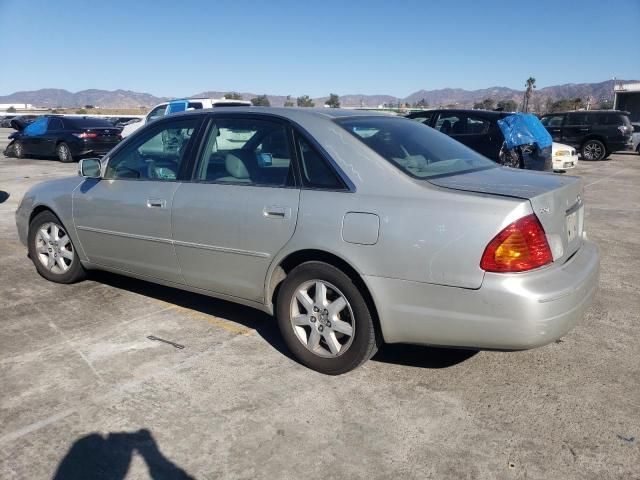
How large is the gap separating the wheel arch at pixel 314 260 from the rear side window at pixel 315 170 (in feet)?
1.32

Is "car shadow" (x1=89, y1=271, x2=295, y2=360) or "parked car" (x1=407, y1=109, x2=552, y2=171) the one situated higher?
"parked car" (x1=407, y1=109, x2=552, y2=171)

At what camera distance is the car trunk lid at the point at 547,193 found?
2996 mm

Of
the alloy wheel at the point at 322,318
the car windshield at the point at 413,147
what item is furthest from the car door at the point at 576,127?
the alloy wheel at the point at 322,318

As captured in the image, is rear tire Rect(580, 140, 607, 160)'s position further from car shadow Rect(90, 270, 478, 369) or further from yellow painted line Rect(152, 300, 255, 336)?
yellow painted line Rect(152, 300, 255, 336)

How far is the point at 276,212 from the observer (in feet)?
11.4

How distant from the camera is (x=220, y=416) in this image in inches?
118

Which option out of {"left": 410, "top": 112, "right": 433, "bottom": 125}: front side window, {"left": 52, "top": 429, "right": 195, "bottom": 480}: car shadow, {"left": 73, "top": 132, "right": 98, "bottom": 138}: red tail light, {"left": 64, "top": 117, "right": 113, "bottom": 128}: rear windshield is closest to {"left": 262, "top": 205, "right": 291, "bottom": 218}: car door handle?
{"left": 52, "top": 429, "right": 195, "bottom": 480}: car shadow

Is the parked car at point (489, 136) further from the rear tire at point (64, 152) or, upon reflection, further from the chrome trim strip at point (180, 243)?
the rear tire at point (64, 152)

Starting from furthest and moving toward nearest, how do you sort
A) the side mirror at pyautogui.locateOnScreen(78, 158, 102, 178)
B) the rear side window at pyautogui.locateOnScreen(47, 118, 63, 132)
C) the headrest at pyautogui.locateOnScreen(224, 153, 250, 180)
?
the rear side window at pyautogui.locateOnScreen(47, 118, 63, 132) < the side mirror at pyautogui.locateOnScreen(78, 158, 102, 178) < the headrest at pyautogui.locateOnScreen(224, 153, 250, 180)

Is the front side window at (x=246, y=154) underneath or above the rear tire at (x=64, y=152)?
above

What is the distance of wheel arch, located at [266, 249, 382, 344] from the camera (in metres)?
3.23

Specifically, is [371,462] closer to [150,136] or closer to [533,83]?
[150,136]

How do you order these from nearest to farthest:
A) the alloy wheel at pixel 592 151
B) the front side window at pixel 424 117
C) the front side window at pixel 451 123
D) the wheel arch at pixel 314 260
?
the wheel arch at pixel 314 260 < the front side window at pixel 451 123 < the front side window at pixel 424 117 < the alloy wheel at pixel 592 151

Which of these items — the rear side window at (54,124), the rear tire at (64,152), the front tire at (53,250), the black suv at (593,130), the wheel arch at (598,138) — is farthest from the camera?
the wheel arch at (598,138)
